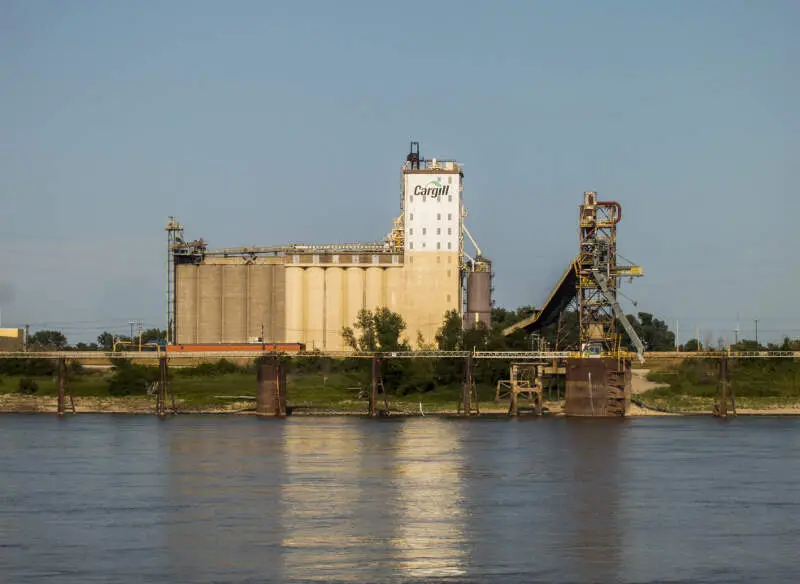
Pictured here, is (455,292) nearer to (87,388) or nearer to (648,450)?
(87,388)

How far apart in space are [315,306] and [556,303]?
5107 centimetres

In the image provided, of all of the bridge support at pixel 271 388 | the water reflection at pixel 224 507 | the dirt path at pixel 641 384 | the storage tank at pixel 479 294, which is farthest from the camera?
the storage tank at pixel 479 294

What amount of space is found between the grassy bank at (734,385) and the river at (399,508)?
4166cm

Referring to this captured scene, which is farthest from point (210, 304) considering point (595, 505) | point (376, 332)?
point (595, 505)

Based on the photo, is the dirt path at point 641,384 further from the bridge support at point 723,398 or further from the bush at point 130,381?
the bush at point 130,381

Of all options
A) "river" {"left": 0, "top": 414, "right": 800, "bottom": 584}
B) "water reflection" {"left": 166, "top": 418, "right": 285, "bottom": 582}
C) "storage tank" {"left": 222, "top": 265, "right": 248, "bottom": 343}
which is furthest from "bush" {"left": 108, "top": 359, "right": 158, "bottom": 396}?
"water reflection" {"left": 166, "top": 418, "right": 285, "bottom": 582}

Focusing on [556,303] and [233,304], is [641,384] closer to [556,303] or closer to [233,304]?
[556,303]

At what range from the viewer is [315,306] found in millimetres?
187875

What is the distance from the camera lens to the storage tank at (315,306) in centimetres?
18775

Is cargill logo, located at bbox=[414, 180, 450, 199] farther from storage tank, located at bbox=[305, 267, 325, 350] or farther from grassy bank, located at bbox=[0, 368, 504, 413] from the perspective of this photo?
grassy bank, located at bbox=[0, 368, 504, 413]

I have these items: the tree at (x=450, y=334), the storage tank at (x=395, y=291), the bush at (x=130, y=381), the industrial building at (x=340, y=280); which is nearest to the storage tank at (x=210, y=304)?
the industrial building at (x=340, y=280)

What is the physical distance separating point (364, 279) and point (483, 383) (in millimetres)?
36979

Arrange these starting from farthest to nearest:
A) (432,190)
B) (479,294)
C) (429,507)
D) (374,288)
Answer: (374,288), (432,190), (479,294), (429,507)

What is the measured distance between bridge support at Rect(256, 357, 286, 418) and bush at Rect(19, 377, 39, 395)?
41.0m
